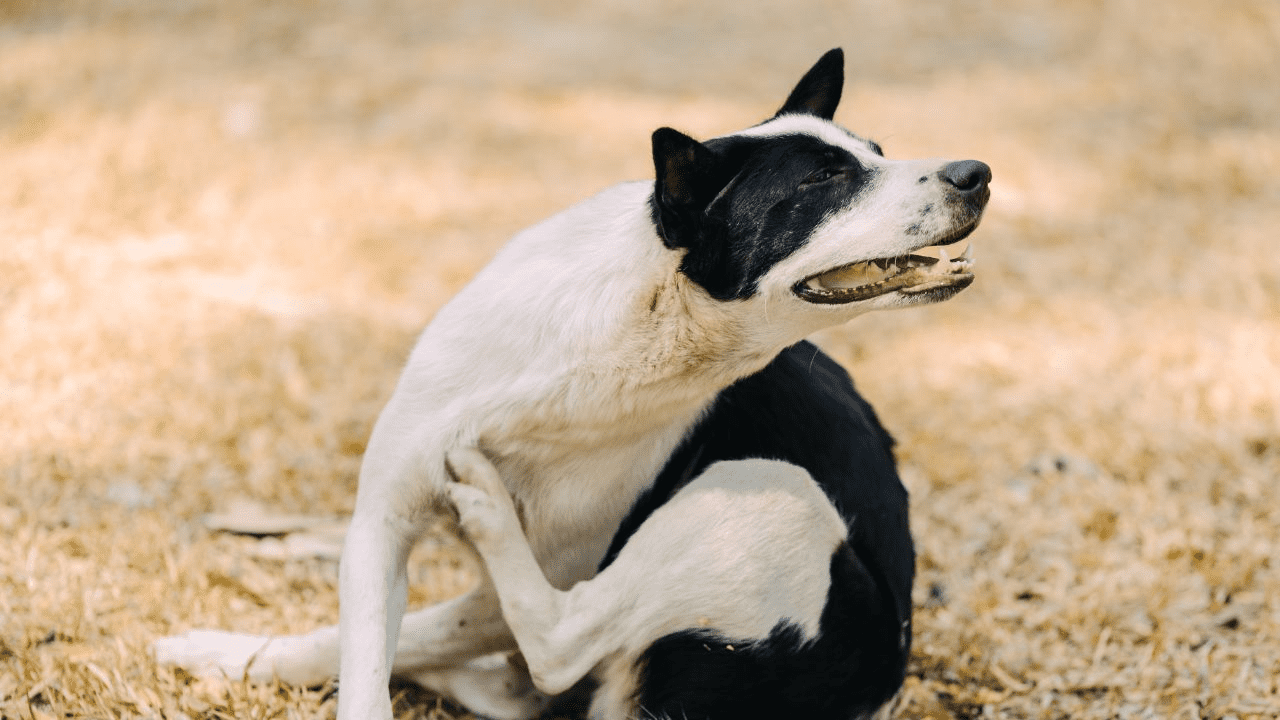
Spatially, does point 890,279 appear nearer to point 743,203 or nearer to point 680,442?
point 743,203

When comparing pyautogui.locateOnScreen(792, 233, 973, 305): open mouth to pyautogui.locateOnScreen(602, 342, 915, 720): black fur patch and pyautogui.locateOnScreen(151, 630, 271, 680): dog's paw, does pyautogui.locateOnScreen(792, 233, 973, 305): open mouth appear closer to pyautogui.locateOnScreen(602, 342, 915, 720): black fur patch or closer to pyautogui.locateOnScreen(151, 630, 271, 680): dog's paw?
pyautogui.locateOnScreen(602, 342, 915, 720): black fur patch

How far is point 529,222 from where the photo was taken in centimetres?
661

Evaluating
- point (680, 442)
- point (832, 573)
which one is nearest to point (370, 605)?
point (680, 442)

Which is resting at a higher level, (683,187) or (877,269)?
(683,187)

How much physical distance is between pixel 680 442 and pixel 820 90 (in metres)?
0.95

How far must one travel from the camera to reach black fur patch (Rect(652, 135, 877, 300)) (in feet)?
7.93

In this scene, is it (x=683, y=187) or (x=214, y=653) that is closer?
(x=683, y=187)

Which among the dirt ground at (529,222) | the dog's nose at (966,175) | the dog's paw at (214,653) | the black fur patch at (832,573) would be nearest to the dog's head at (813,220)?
the dog's nose at (966,175)

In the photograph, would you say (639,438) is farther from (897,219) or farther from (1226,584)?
(1226,584)

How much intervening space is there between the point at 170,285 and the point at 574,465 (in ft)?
11.5

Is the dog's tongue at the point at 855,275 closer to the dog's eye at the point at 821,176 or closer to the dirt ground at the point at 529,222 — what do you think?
the dog's eye at the point at 821,176

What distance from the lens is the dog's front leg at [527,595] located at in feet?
8.41

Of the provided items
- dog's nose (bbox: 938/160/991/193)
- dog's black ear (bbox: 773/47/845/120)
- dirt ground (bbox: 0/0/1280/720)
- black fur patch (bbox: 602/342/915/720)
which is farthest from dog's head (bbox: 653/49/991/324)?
dirt ground (bbox: 0/0/1280/720)

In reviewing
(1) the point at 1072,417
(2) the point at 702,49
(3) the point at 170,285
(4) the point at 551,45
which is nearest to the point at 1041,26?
(2) the point at 702,49
